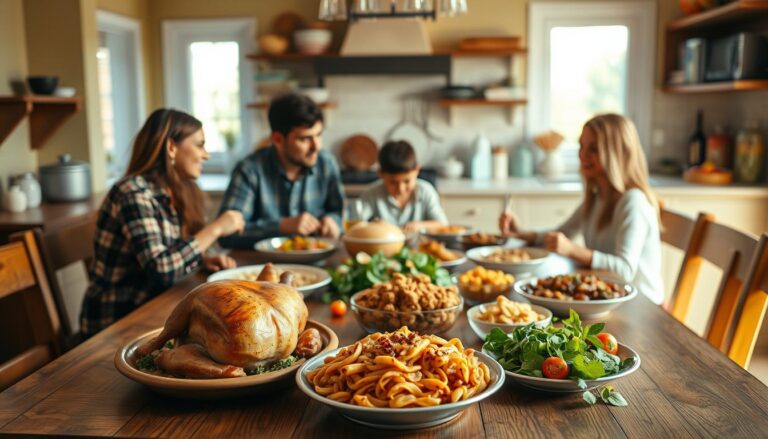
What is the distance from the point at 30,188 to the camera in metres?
3.49

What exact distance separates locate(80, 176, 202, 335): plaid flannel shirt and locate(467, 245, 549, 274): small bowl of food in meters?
0.84

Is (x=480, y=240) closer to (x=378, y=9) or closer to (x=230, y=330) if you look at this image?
(x=378, y=9)

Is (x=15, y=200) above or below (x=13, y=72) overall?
below

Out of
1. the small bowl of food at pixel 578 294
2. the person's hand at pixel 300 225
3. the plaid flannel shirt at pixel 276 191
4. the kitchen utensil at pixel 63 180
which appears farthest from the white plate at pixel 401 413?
the kitchen utensil at pixel 63 180

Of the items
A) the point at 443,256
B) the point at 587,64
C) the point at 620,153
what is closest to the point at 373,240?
the point at 443,256

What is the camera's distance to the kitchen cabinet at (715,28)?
12.3 ft

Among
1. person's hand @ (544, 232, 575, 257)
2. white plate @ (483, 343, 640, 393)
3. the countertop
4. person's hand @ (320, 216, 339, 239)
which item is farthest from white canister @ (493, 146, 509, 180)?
white plate @ (483, 343, 640, 393)

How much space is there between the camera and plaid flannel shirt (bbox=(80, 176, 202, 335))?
2.07 metres

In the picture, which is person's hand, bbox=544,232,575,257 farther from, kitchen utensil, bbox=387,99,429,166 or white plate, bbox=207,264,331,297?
kitchen utensil, bbox=387,99,429,166

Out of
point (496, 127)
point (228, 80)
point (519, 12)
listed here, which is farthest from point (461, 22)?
point (228, 80)

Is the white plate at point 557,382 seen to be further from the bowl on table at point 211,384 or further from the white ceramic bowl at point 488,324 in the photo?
the bowl on table at point 211,384

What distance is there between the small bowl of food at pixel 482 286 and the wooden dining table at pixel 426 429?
1.46 ft

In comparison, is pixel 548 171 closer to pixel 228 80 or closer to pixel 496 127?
pixel 496 127

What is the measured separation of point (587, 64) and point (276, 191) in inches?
102
